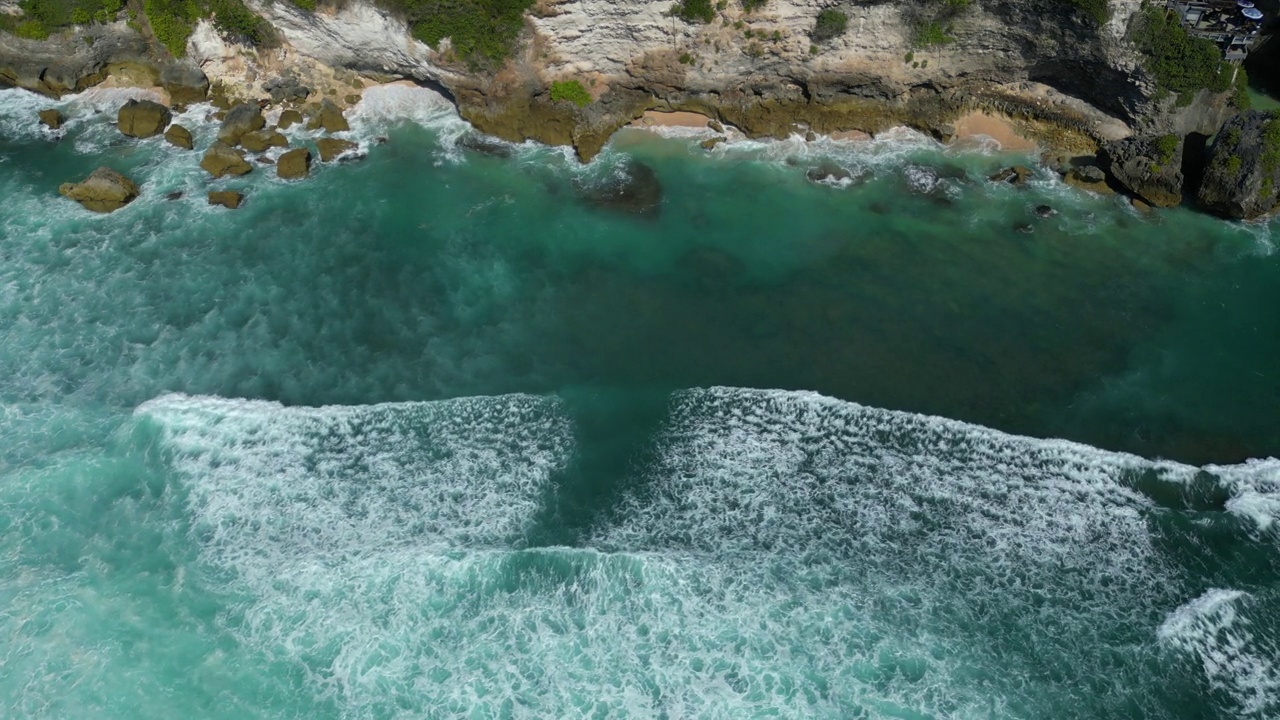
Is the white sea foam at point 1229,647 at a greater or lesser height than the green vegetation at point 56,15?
lesser

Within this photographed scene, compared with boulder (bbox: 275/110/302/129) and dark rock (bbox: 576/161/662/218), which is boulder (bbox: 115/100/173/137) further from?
dark rock (bbox: 576/161/662/218)

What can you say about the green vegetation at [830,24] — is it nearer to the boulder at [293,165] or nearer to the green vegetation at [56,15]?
the boulder at [293,165]

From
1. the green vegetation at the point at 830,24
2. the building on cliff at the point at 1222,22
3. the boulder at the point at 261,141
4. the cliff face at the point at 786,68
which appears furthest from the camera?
the boulder at the point at 261,141

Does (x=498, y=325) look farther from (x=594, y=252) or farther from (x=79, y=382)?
(x=79, y=382)

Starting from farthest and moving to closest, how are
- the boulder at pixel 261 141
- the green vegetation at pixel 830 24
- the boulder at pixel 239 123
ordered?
the boulder at pixel 239 123
the boulder at pixel 261 141
the green vegetation at pixel 830 24

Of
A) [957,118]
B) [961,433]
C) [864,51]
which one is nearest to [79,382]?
[961,433]

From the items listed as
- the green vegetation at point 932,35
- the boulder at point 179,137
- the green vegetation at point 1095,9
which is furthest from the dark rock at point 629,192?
the boulder at point 179,137

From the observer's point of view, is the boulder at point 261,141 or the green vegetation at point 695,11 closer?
the green vegetation at point 695,11
